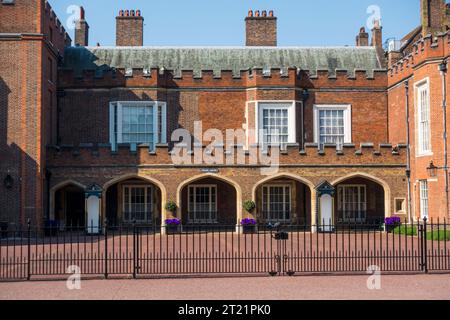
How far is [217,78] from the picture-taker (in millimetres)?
31297

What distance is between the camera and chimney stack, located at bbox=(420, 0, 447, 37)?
32.1 m

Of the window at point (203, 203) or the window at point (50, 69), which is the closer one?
the window at point (50, 69)

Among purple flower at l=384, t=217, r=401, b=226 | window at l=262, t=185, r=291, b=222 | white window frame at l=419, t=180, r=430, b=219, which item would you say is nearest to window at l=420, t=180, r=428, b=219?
white window frame at l=419, t=180, r=430, b=219

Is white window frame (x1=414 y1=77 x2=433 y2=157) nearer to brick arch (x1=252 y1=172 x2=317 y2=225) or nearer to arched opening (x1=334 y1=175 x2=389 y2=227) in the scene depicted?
arched opening (x1=334 y1=175 x2=389 y2=227)

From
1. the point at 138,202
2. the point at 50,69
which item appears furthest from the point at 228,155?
the point at 50,69

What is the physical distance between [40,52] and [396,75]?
16.8 m

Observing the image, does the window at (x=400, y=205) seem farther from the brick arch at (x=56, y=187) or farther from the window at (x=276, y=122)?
the brick arch at (x=56, y=187)

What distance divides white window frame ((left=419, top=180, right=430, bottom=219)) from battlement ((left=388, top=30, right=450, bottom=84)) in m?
5.12

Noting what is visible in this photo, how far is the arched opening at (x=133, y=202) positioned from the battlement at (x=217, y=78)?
5.01 m

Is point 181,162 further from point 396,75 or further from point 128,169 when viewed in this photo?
point 396,75

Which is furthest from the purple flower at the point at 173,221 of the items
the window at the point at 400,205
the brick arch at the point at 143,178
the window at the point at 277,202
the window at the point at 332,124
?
the window at the point at 400,205

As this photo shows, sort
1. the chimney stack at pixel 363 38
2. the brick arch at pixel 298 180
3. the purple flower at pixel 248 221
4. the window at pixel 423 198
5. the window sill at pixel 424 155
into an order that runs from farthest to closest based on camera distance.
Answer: the chimney stack at pixel 363 38 → the brick arch at pixel 298 180 → the purple flower at pixel 248 221 → the window at pixel 423 198 → the window sill at pixel 424 155

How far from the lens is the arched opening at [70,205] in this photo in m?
29.9

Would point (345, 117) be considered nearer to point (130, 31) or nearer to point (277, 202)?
Answer: point (277, 202)
